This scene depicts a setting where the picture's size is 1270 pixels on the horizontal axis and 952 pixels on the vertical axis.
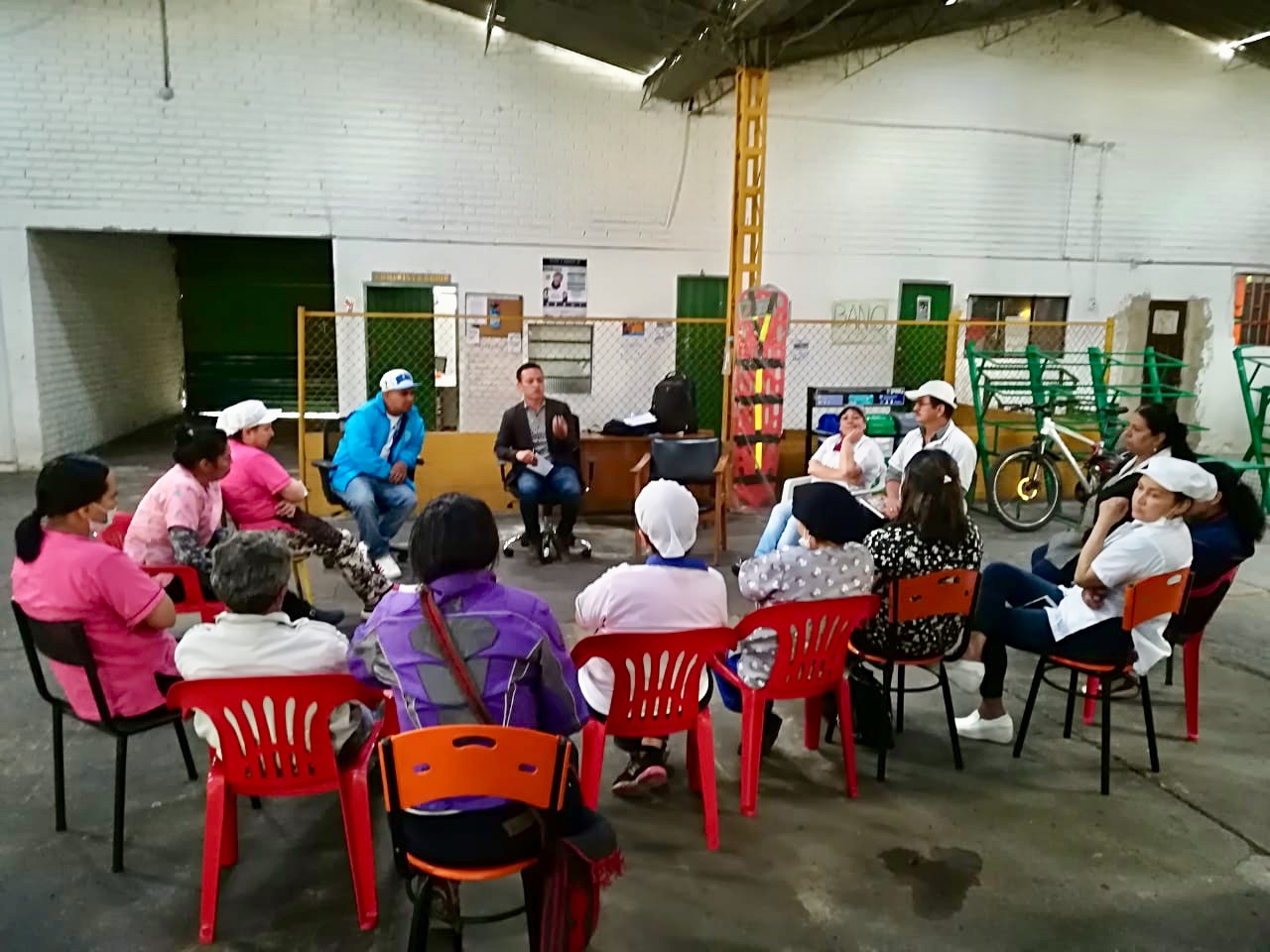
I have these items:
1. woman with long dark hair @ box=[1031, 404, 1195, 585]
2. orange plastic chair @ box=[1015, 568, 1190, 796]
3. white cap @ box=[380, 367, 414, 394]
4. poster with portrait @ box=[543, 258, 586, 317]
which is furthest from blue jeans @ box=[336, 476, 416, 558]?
poster with portrait @ box=[543, 258, 586, 317]

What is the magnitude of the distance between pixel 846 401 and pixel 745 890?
18.9 feet

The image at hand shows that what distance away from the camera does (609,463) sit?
23.0 feet

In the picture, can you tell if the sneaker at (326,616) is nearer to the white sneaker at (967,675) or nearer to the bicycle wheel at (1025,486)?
the white sneaker at (967,675)

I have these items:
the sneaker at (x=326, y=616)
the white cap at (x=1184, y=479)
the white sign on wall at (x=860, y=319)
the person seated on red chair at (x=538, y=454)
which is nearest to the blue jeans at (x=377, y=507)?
the person seated on red chair at (x=538, y=454)

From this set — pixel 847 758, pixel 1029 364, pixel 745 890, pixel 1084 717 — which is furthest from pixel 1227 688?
pixel 1029 364

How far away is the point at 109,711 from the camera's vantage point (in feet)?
8.09

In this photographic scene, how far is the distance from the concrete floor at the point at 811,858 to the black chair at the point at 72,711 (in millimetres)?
121

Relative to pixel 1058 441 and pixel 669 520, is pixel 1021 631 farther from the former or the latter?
pixel 1058 441

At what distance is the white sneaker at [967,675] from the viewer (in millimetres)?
3557

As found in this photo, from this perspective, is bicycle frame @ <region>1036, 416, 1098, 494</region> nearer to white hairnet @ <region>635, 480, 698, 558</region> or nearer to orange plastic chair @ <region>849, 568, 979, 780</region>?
orange plastic chair @ <region>849, 568, 979, 780</region>

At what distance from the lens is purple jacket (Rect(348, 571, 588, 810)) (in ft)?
6.12

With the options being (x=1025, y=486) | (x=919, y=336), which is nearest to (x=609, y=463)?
(x=1025, y=486)

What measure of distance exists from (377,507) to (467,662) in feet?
11.7

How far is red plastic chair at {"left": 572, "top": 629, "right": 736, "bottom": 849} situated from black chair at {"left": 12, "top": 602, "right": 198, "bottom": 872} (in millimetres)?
1186
